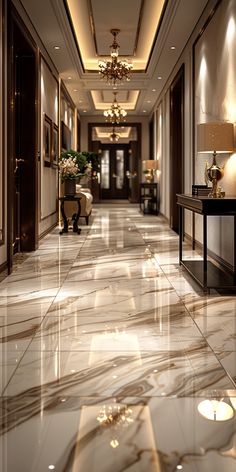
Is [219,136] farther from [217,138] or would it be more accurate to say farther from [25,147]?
[25,147]

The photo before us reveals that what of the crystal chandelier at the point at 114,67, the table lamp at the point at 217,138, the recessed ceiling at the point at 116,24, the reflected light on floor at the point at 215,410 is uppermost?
the recessed ceiling at the point at 116,24

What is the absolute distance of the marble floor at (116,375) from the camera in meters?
2.00

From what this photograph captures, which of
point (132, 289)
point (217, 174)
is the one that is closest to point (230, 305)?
point (132, 289)

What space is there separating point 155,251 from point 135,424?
5946 mm

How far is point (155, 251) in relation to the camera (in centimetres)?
A: 812

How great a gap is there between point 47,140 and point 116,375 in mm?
7992

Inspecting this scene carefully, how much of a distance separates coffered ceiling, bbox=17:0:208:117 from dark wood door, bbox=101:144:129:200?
13835mm

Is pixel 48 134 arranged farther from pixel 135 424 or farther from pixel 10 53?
pixel 135 424

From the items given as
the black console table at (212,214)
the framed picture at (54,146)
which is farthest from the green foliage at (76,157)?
the black console table at (212,214)

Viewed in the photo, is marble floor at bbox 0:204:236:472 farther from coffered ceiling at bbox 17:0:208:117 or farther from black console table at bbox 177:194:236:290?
coffered ceiling at bbox 17:0:208:117

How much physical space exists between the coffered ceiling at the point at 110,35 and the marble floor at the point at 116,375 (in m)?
3.96

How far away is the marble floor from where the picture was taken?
200cm

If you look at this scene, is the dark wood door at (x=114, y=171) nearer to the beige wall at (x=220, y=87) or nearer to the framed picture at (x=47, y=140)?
the framed picture at (x=47, y=140)

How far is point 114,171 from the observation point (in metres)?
28.3
